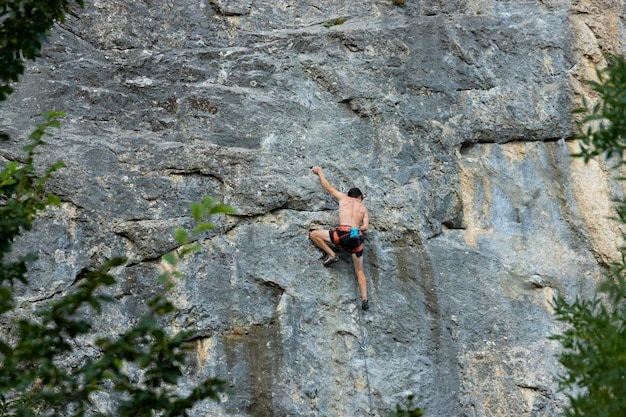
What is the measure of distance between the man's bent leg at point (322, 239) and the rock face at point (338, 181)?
23cm

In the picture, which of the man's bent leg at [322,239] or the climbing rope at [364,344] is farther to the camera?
the man's bent leg at [322,239]

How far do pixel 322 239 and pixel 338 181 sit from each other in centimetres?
94

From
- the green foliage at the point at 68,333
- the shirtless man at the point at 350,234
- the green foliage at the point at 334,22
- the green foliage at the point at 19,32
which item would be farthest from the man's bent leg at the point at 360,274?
the green foliage at the point at 19,32

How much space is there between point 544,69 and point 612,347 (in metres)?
7.31

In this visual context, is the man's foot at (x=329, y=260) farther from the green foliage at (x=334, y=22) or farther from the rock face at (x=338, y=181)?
the green foliage at (x=334, y=22)

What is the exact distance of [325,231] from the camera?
11.3 meters

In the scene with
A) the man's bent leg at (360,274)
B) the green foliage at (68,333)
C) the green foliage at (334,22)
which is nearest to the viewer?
the green foliage at (68,333)

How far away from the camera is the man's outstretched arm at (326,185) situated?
37.9ft

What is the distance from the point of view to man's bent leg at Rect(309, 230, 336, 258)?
1127 centimetres

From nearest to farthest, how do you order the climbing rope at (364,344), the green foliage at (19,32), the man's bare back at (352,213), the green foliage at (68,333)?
the green foliage at (68,333) → the green foliage at (19,32) → the climbing rope at (364,344) → the man's bare back at (352,213)

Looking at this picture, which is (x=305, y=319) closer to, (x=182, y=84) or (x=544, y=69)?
(x=182, y=84)

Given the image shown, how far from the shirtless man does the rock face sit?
0.64ft

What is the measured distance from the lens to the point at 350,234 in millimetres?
11016

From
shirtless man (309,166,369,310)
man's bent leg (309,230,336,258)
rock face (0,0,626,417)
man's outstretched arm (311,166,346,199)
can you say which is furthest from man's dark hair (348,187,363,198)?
Result: man's bent leg (309,230,336,258)
